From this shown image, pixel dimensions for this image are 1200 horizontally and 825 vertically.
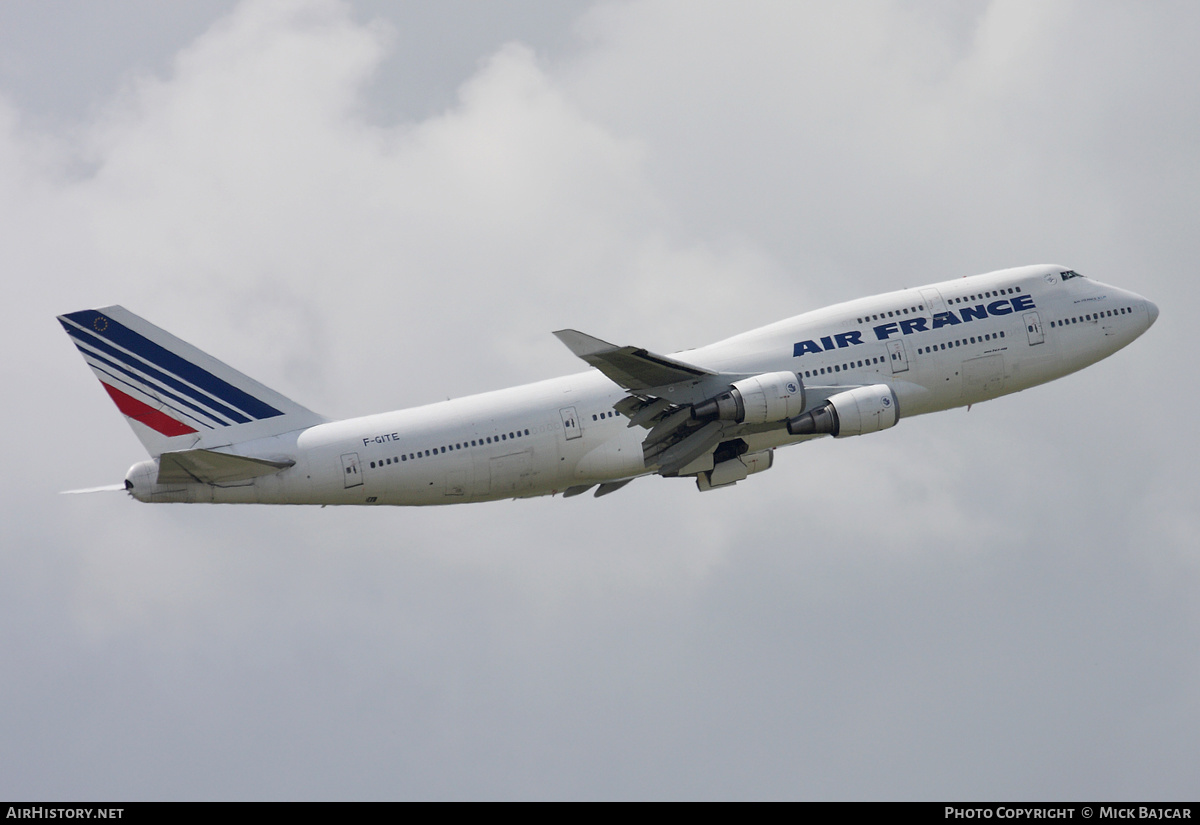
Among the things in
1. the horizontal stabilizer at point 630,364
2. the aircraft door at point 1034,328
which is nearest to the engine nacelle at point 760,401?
the horizontal stabilizer at point 630,364

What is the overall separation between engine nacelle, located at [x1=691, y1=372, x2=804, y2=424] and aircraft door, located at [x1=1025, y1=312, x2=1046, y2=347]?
381 inches

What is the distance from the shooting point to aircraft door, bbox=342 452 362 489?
49.0 metres

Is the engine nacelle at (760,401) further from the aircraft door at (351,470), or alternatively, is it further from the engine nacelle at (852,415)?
the aircraft door at (351,470)

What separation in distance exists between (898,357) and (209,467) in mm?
24194

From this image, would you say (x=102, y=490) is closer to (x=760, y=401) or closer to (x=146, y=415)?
(x=146, y=415)

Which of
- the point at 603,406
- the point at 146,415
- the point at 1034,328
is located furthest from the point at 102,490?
the point at 1034,328

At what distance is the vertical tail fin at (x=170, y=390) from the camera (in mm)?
50312

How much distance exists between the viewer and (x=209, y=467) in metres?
47.8

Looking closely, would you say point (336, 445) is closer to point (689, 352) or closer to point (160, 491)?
point (160, 491)

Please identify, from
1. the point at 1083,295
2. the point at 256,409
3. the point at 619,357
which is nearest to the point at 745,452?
the point at 619,357

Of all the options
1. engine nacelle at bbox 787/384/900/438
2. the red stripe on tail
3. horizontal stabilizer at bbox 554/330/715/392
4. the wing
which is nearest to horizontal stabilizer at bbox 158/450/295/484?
the red stripe on tail

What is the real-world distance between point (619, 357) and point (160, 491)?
627 inches

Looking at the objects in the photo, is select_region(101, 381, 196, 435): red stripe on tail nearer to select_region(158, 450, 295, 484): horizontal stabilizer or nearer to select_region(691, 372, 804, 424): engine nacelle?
select_region(158, 450, 295, 484): horizontal stabilizer

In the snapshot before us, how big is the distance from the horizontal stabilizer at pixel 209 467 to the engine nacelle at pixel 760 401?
580 inches
